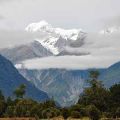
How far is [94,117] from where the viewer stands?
599 ft
